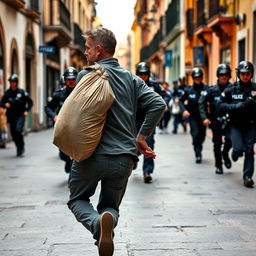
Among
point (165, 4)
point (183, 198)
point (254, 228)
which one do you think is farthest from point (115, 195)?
point (165, 4)

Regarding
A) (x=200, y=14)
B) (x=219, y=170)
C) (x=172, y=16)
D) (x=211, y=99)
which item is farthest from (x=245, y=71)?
(x=172, y=16)

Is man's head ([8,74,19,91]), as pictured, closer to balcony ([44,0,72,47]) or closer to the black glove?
the black glove

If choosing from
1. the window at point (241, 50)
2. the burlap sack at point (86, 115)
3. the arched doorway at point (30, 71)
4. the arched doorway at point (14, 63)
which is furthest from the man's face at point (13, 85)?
the burlap sack at point (86, 115)

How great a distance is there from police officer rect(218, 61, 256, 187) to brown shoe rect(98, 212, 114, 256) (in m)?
4.99

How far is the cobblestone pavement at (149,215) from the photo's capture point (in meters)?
5.28

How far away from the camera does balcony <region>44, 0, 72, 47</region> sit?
25.7 metres

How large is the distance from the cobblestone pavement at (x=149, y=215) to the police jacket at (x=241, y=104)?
989mm

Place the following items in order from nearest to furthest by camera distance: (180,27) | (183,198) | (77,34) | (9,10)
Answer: (183,198) < (9,10) < (180,27) < (77,34)

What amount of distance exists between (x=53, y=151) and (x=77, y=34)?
24.8m

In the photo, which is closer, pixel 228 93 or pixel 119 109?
pixel 119 109

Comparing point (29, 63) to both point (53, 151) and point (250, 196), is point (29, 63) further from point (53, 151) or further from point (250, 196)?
point (250, 196)

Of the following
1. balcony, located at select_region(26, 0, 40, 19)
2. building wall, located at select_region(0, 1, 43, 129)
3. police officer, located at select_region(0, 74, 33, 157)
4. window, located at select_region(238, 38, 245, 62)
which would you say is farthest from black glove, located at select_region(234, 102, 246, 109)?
balcony, located at select_region(26, 0, 40, 19)

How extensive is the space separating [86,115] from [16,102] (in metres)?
9.78

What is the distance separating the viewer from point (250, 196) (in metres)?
8.04
